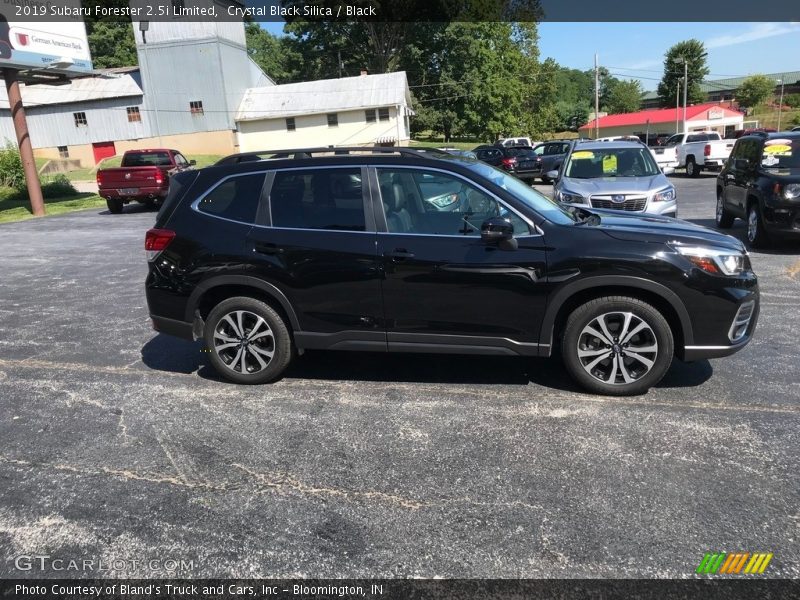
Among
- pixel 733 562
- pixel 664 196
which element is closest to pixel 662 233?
pixel 733 562

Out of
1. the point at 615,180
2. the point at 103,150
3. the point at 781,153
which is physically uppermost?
the point at 103,150

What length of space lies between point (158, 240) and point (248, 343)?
115 cm

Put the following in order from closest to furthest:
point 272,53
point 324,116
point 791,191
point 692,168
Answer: point 791,191 < point 692,168 < point 324,116 < point 272,53

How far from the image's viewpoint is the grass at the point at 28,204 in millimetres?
20203

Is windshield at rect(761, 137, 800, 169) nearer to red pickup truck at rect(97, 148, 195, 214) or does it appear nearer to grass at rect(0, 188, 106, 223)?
red pickup truck at rect(97, 148, 195, 214)

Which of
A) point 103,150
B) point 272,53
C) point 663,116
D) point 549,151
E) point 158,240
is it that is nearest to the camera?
point 158,240

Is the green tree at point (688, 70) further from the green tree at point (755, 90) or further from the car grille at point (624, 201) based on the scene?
the car grille at point (624, 201)

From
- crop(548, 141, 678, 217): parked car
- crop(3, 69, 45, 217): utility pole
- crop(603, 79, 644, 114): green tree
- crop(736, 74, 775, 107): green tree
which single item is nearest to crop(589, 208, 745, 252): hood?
crop(548, 141, 678, 217): parked car

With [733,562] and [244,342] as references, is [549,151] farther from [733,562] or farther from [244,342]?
[733,562]

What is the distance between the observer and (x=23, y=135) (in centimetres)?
1975

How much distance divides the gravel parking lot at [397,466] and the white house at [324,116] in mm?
41436

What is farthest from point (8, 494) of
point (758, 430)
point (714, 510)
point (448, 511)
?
point (758, 430)

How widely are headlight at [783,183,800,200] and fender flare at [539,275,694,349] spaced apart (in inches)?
239

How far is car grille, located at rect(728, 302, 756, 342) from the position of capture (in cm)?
428
